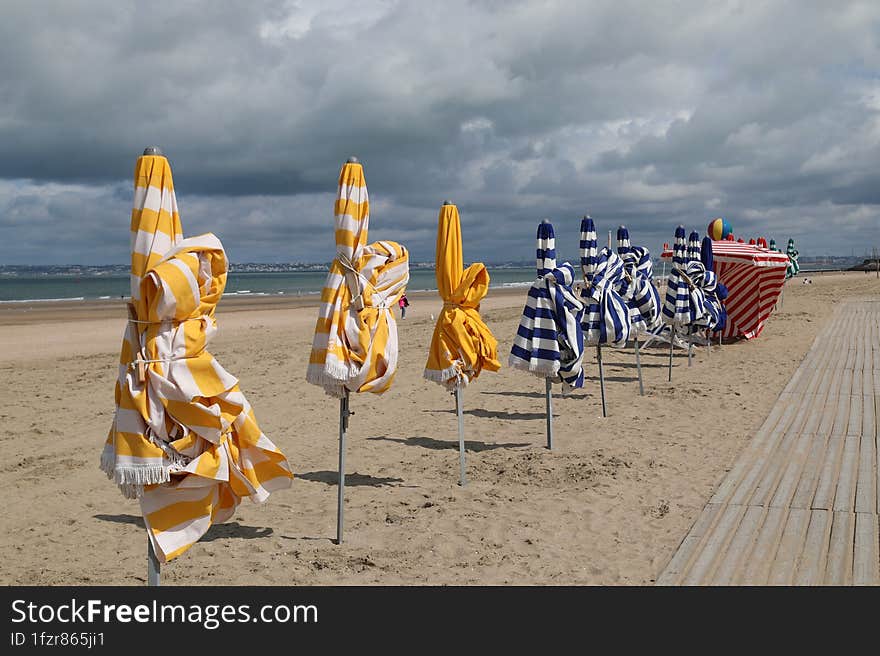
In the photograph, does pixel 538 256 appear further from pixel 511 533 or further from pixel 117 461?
pixel 117 461

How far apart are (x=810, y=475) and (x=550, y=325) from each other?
289 centimetres

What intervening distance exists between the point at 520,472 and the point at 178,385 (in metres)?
4.65

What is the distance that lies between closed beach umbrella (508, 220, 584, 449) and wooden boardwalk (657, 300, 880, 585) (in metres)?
2.03

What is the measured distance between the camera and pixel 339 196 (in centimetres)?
548

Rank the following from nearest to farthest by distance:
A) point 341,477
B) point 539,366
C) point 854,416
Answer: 1. point 341,477
2. point 539,366
3. point 854,416

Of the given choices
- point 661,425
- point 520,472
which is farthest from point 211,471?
point 661,425

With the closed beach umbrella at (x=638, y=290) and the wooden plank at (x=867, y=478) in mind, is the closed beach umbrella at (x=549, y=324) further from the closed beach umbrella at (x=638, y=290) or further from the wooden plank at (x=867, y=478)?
the closed beach umbrella at (x=638, y=290)

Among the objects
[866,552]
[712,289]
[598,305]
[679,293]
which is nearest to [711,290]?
[712,289]

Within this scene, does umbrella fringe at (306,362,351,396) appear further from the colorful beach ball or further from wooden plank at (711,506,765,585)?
the colorful beach ball

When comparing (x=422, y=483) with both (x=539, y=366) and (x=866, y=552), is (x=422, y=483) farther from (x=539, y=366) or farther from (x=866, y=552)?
(x=866, y=552)

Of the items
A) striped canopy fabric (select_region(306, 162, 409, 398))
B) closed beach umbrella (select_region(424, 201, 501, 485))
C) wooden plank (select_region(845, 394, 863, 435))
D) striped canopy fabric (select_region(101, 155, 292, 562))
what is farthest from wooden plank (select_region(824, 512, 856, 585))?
striped canopy fabric (select_region(101, 155, 292, 562))

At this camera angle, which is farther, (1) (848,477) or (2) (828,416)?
(2) (828,416)

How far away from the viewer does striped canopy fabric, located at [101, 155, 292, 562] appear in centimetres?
365

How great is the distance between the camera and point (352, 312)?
551 centimetres
